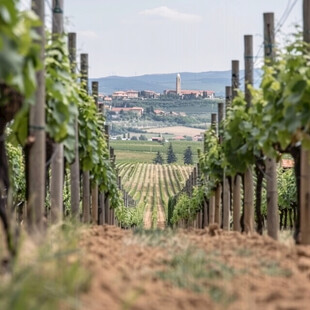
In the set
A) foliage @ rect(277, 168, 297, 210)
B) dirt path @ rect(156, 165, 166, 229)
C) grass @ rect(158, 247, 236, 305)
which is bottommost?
dirt path @ rect(156, 165, 166, 229)

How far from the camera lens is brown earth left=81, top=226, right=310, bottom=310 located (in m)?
6.05

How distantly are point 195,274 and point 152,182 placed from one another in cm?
12957

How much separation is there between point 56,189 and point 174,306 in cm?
1002

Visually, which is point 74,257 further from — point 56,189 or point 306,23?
point 56,189

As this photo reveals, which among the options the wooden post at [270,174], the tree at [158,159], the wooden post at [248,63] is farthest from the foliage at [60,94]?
the tree at [158,159]

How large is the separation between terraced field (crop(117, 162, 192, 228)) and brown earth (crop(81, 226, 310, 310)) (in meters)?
94.0

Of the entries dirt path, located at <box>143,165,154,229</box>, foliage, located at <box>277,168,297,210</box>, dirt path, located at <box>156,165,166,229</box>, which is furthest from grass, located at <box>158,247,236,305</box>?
dirt path, located at <box>143,165,154,229</box>

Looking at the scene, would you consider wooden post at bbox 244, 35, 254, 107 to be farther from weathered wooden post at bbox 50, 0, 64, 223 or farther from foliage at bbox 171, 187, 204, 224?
foliage at bbox 171, 187, 204, 224

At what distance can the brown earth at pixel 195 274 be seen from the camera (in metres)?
6.05

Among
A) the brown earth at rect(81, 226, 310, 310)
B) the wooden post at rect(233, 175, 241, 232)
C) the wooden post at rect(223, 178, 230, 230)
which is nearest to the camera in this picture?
the brown earth at rect(81, 226, 310, 310)

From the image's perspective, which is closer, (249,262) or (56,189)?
(249,262)

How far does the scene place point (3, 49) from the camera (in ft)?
21.5

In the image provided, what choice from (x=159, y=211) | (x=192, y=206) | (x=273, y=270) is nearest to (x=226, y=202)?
(x=273, y=270)

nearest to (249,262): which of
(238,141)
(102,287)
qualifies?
(102,287)
